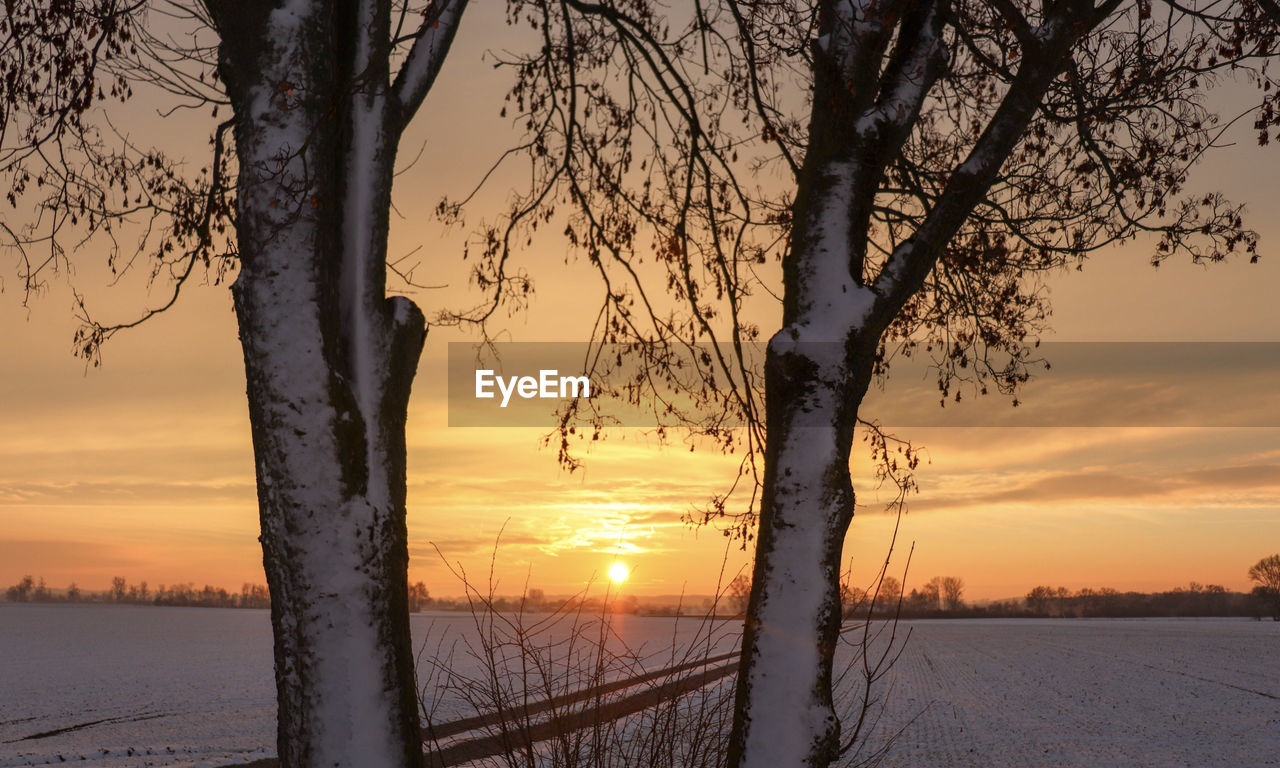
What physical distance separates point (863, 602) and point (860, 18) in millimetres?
3286

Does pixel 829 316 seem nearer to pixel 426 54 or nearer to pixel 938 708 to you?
pixel 426 54

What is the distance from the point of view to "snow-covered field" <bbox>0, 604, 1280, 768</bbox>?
15.9 m

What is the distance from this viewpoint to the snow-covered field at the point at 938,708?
627 inches

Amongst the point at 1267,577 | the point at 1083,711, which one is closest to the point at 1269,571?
the point at 1267,577

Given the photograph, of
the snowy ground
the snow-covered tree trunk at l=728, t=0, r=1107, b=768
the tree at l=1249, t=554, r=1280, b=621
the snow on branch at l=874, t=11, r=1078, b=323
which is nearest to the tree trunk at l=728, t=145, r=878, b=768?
the snow-covered tree trunk at l=728, t=0, r=1107, b=768

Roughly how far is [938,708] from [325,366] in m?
20.9

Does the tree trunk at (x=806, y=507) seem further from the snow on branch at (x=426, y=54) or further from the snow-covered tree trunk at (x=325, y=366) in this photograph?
the snow on branch at (x=426, y=54)

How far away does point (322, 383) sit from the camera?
4.88 m

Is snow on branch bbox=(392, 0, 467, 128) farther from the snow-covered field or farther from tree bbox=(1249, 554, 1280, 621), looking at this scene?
tree bbox=(1249, 554, 1280, 621)

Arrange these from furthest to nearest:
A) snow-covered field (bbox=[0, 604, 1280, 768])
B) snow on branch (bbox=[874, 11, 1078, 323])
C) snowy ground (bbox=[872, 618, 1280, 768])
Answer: snowy ground (bbox=[872, 618, 1280, 768]), snow-covered field (bbox=[0, 604, 1280, 768]), snow on branch (bbox=[874, 11, 1078, 323])

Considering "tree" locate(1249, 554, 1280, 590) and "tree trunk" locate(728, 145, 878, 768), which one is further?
"tree" locate(1249, 554, 1280, 590)

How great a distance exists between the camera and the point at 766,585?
5246 mm

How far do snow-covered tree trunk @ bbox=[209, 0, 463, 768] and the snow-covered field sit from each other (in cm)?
48

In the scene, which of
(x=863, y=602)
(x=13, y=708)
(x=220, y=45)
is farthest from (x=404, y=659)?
(x=13, y=708)
